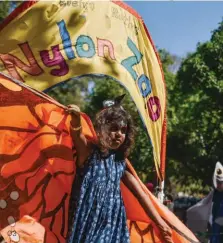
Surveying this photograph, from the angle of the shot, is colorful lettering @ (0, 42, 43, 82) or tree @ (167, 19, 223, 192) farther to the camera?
tree @ (167, 19, 223, 192)

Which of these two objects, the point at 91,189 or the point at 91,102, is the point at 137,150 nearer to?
the point at 91,102

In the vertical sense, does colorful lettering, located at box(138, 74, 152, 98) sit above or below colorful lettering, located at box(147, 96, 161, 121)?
above

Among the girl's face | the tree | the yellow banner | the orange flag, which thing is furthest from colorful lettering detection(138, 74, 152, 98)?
the tree

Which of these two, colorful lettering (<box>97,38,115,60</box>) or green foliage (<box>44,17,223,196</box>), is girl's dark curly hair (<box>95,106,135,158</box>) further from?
green foliage (<box>44,17,223,196</box>)

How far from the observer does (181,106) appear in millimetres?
19016

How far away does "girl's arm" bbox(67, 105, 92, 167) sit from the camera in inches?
110

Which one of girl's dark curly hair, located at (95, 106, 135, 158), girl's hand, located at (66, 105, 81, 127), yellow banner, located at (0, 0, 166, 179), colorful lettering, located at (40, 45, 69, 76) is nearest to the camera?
girl's hand, located at (66, 105, 81, 127)

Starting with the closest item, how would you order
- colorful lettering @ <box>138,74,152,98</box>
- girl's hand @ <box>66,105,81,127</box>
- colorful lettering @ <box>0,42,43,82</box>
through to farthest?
girl's hand @ <box>66,105,81,127</box> < colorful lettering @ <box>0,42,43,82</box> < colorful lettering @ <box>138,74,152,98</box>

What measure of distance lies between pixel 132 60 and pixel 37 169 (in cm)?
253

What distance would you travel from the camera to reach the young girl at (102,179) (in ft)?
9.12

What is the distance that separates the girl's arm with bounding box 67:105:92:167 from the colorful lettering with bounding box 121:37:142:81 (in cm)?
256

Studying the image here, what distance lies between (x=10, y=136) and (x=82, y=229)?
2.62 ft

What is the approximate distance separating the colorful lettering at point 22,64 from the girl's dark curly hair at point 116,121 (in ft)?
6.34

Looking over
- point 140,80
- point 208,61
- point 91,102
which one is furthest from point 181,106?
point 140,80
